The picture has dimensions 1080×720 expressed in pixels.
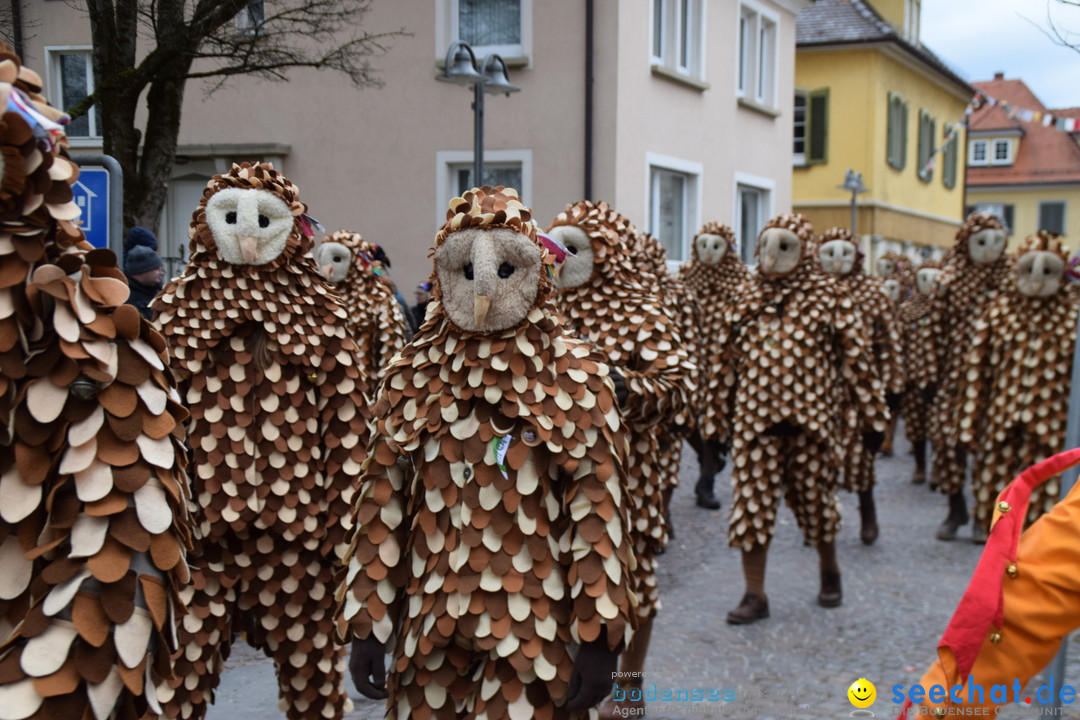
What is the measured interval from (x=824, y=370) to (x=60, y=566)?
4884mm

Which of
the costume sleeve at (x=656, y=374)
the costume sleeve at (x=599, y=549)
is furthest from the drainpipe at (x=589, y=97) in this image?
the costume sleeve at (x=599, y=549)

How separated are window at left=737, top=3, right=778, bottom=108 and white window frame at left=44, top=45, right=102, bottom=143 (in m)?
12.2

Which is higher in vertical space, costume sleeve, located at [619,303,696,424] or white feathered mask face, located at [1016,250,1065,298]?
white feathered mask face, located at [1016,250,1065,298]

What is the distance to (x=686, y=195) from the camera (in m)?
15.9

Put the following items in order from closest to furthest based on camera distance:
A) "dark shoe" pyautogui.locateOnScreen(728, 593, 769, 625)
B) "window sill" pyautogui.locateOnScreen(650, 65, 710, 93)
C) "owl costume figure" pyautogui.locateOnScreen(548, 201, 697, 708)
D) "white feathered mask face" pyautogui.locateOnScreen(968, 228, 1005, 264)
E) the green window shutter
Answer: "owl costume figure" pyautogui.locateOnScreen(548, 201, 697, 708) < "dark shoe" pyautogui.locateOnScreen(728, 593, 769, 625) < "white feathered mask face" pyautogui.locateOnScreen(968, 228, 1005, 264) < "window sill" pyautogui.locateOnScreen(650, 65, 710, 93) < the green window shutter

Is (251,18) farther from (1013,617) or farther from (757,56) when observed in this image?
(757,56)

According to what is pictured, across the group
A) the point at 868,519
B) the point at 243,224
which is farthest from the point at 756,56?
the point at 243,224

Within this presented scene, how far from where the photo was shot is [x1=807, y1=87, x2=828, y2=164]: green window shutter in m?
26.1

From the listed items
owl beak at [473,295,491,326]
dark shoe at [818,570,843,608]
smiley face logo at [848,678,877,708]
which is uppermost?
owl beak at [473,295,491,326]

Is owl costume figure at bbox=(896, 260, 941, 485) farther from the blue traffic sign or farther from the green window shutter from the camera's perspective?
the green window shutter

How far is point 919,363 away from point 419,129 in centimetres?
769

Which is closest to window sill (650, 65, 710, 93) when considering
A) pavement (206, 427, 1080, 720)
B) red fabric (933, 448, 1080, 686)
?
pavement (206, 427, 1080, 720)

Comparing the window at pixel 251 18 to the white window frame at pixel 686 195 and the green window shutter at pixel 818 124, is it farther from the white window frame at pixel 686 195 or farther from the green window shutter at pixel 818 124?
the green window shutter at pixel 818 124

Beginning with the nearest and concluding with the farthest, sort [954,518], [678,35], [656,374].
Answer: [656,374] < [954,518] < [678,35]
